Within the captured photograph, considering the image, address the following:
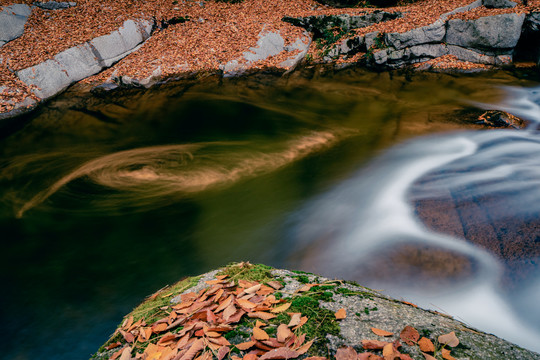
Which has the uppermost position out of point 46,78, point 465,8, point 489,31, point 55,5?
point 55,5

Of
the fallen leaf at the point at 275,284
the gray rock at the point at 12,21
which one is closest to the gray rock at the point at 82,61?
the gray rock at the point at 12,21

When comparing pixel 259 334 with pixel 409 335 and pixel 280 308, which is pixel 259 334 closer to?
pixel 280 308

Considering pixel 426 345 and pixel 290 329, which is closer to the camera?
pixel 426 345

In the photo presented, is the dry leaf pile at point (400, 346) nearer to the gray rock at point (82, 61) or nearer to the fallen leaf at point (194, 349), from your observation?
the fallen leaf at point (194, 349)

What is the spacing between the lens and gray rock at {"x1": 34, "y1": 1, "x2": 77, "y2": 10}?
12.7 meters

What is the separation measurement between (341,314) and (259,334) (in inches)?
20.8

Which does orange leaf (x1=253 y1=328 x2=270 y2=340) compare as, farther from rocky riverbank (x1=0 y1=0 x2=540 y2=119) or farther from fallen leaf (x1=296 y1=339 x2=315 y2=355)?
rocky riverbank (x1=0 y1=0 x2=540 y2=119)

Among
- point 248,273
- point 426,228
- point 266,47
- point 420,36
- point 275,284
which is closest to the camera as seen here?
point 275,284

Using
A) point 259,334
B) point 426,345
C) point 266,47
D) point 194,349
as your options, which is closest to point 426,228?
point 426,345

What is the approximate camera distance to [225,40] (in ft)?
41.0

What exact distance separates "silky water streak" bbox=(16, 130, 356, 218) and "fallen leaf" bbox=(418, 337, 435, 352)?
5.05 metres

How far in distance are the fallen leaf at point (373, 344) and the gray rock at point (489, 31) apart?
39.8ft

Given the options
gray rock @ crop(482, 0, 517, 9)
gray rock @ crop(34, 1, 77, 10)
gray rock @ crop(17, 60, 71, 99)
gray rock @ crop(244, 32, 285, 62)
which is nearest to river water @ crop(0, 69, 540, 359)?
gray rock @ crop(17, 60, 71, 99)

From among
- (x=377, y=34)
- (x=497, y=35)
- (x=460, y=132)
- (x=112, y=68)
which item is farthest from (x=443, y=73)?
(x=112, y=68)
